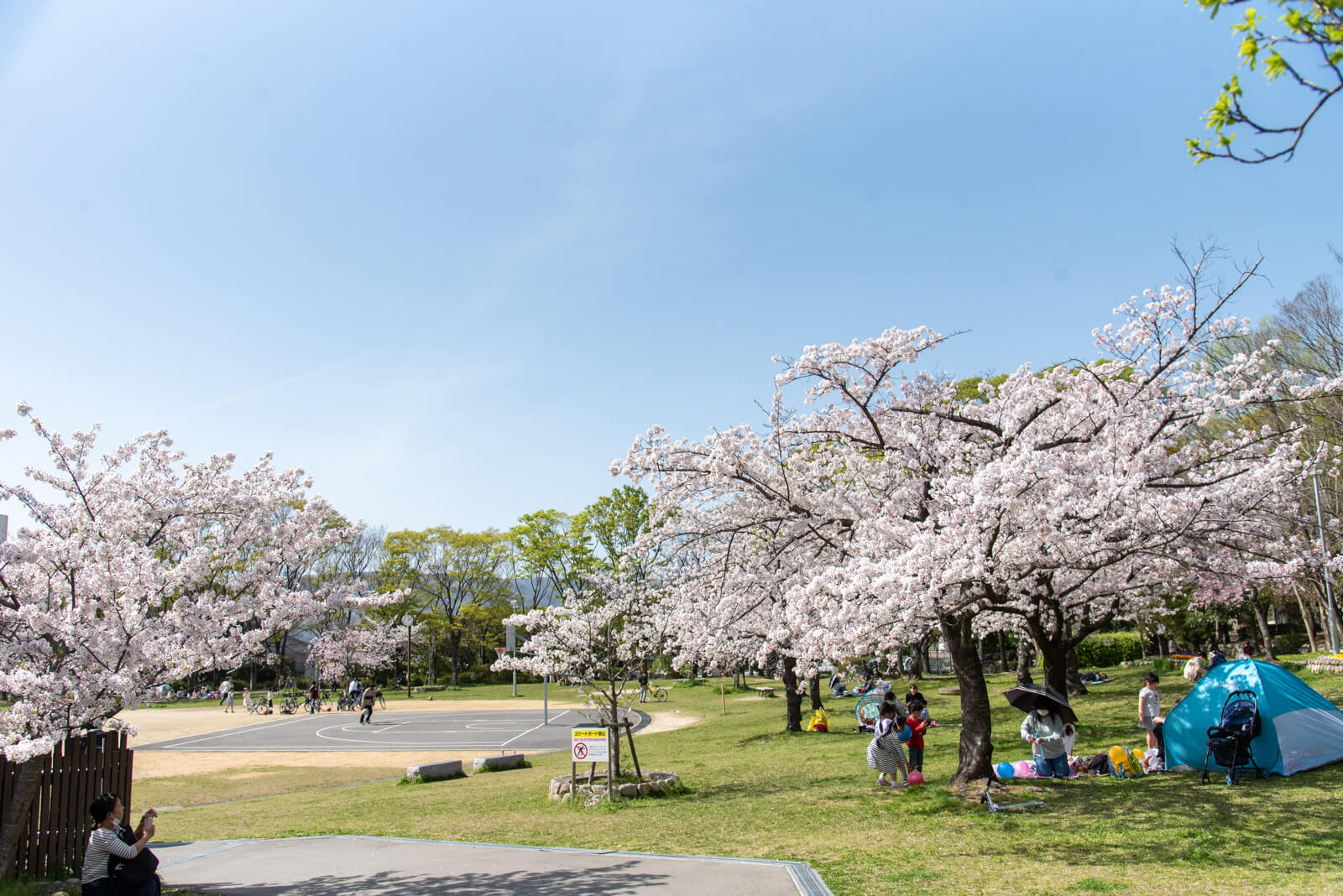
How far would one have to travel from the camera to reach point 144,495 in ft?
27.5

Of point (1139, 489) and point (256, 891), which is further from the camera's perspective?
point (1139, 489)

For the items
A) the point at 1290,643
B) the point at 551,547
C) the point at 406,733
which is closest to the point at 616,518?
the point at 551,547

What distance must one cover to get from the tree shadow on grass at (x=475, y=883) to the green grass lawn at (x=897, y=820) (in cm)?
123

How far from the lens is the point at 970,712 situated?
1023 cm

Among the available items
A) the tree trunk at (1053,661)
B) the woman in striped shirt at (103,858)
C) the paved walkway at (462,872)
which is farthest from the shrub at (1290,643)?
the woman in striped shirt at (103,858)

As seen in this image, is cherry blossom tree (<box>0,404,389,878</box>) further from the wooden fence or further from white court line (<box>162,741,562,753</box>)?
white court line (<box>162,741,562,753</box>)

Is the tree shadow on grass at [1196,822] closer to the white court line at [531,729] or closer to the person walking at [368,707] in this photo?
the white court line at [531,729]

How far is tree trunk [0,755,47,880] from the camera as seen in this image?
23.7ft

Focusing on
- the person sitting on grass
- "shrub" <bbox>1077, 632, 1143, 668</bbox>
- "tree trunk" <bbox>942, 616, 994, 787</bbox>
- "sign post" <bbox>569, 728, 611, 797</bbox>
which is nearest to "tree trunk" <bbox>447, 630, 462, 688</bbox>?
the person sitting on grass

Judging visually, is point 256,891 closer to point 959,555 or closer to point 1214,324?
point 959,555

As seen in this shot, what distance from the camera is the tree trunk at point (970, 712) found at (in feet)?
33.0

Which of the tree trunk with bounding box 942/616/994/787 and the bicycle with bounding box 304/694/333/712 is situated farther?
the bicycle with bounding box 304/694/333/712

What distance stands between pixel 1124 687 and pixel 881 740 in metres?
14.3

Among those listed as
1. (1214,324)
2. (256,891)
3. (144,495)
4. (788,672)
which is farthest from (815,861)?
(788,672)
